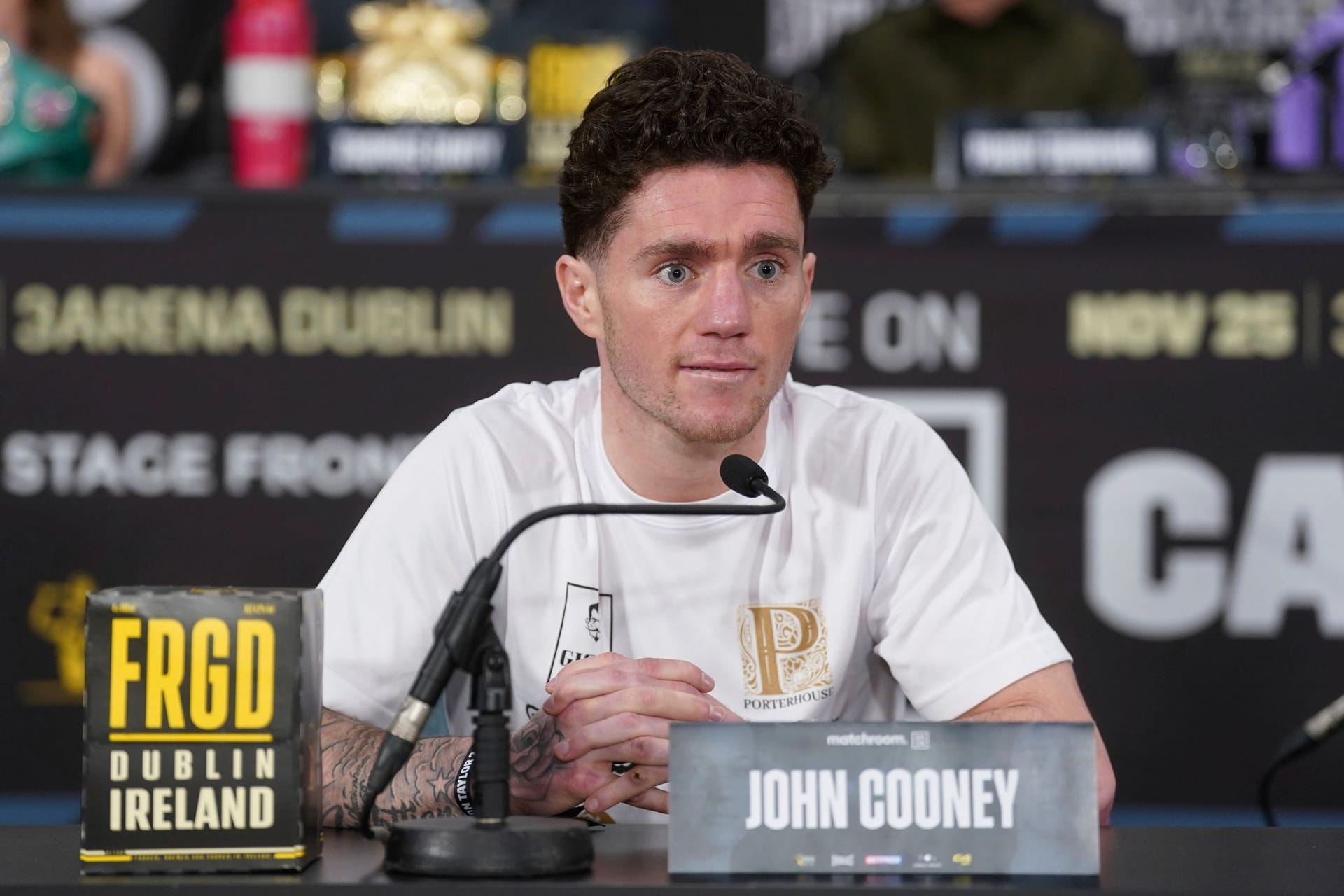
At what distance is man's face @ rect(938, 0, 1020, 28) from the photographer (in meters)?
3.65

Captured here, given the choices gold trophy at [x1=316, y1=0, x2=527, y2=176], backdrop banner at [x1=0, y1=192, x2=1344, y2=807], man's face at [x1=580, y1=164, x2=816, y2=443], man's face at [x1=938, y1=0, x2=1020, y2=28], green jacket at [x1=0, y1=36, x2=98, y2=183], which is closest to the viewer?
man's face at [x1=580, y1=164, x2=816, y2=443]

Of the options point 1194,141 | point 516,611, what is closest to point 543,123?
point 1194,141

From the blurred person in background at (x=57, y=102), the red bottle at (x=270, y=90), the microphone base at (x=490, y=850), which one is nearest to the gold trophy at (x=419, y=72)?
the red bottle at (x=270, y=90)

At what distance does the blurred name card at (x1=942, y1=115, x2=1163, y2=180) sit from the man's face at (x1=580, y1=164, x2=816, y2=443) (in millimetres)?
1164

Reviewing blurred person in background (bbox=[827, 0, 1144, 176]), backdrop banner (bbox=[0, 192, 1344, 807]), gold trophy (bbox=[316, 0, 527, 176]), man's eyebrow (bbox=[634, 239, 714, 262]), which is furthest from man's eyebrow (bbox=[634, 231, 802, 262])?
blurred person in background (bbox=[827, 0, 1144, 176])

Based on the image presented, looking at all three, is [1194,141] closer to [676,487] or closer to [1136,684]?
[1136,684]

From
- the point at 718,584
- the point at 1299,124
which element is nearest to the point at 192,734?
the point at 718,584

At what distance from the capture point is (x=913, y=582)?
178 cm

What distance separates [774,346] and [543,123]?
1.93 metres

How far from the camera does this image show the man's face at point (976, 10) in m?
3.65

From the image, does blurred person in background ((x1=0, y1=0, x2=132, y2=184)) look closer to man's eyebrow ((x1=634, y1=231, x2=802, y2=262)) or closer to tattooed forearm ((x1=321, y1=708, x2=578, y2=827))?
man's eyebrow ((x1=634, y1=231, x2=802, y2=262))

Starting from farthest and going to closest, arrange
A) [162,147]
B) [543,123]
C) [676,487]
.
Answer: [162,147] < [543,123] < [676,487]

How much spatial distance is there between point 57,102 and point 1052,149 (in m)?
1.83

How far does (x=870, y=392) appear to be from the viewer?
2.76 m
